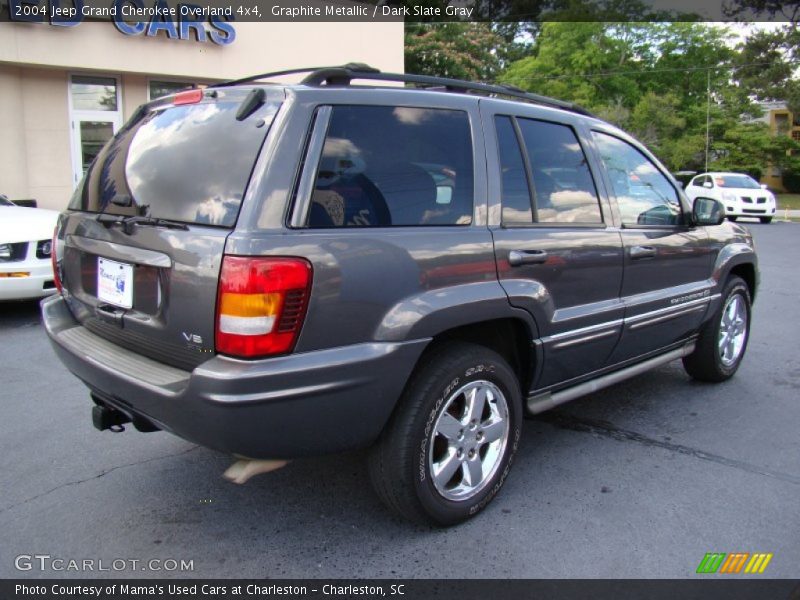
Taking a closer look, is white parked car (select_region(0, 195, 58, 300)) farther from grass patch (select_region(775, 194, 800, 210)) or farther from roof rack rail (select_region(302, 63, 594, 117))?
grass patch (select_region(775, 194, 800, 210))

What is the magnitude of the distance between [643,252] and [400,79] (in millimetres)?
1781

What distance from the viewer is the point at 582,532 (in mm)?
2930

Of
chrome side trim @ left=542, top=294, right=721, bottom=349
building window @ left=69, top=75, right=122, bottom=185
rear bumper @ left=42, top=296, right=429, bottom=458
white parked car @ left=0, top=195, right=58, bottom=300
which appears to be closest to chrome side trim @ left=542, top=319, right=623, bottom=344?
chrome side trim @ left=542, top=294, right=721, bottom=349

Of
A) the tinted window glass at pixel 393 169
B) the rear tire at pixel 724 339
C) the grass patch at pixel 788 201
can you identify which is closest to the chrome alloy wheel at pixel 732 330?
the rear tire at pixel 724 339

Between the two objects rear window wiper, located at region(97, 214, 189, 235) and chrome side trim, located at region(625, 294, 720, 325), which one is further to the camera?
chrome side trim, located at region(625, 294, 720, 325)

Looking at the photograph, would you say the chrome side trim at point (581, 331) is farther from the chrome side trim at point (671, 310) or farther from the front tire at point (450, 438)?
the front tire at point (450, 438)

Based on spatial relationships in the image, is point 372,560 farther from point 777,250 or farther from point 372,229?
point 777,250

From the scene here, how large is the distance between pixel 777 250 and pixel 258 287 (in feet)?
44.3

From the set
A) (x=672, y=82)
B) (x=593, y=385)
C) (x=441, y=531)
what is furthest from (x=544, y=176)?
(x=672, y=82)

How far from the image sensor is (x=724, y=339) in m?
4.88

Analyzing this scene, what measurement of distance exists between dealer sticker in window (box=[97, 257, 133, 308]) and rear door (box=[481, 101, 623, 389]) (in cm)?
156

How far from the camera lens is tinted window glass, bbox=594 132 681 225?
3822 millimetres

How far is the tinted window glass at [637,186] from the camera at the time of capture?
3.82 meters

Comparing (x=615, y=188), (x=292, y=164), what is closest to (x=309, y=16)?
(x=615, y=188)
